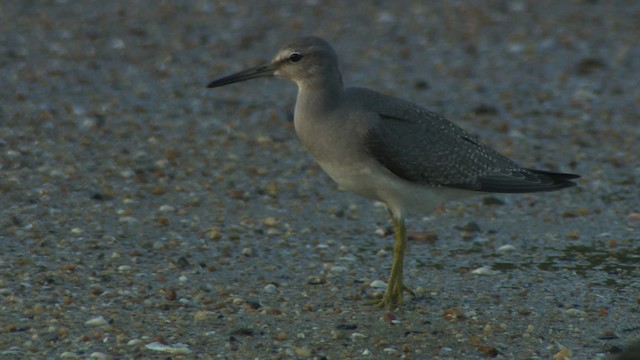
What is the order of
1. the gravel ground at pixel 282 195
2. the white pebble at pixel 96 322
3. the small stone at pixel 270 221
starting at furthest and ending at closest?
the small stone at pixel 270 221
the gravel ground at pixel 282 195
the white pebble at pixel 96 322

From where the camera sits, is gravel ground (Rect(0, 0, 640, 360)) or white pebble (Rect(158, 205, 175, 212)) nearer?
gravel ground (Rect(0, 0, 640, 360))

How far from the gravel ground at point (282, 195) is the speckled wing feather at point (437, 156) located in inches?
28.5

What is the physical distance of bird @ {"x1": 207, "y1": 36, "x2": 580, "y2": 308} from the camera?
25.1 feet

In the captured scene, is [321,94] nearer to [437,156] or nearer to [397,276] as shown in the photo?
[437,156]

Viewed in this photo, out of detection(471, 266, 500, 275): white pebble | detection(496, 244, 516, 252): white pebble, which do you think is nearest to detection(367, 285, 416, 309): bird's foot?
detection(471, 266, 500, 275): white pebble

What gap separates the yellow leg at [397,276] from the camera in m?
7.73

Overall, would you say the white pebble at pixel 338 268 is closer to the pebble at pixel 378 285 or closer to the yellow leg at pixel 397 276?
the pebble at pixel 378 285

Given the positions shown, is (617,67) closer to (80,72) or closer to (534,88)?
(534,88)

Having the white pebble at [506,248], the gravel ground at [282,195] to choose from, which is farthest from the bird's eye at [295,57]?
the white pebble at [506,248]

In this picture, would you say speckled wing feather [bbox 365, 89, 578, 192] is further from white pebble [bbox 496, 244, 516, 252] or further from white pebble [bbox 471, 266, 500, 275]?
white pebble [bbox 496, 244, 516, 252]

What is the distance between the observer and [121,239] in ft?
28.7

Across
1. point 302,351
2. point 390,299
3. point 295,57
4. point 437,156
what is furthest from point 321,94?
point 302,351

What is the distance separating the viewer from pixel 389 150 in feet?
25.2

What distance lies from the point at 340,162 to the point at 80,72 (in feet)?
20.3
